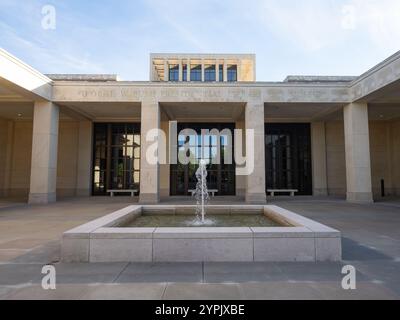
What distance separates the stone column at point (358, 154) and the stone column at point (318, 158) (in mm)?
4941

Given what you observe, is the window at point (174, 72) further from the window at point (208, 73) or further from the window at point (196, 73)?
the window at point (208, 73)

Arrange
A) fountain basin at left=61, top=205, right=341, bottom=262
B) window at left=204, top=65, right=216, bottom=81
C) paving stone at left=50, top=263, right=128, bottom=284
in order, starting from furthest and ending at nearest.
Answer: window at left=204, top=65, right=216, bottom=81
fountain basin at left=61, top=205, right=341, bottom=262
paving stone at left=50, top=263, right=128, bottom=284

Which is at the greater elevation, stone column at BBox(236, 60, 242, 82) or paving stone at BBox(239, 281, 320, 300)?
stone column at BBox(236, 60, 242, 82)

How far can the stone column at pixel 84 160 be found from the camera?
22.2 meters

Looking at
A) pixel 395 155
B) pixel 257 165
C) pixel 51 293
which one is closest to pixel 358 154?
pixel 257 165

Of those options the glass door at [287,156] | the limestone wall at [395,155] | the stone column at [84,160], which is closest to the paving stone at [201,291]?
the glass door at [287,156]

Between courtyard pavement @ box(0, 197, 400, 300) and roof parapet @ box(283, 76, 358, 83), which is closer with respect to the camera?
courtyard pavement @ box(0, 197, 400, 300)

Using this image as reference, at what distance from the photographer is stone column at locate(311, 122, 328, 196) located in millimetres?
22259

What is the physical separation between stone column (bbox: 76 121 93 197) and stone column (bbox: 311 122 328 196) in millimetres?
18232

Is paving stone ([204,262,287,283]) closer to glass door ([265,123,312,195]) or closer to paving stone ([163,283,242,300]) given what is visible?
paving stone ([163,283,242,300])

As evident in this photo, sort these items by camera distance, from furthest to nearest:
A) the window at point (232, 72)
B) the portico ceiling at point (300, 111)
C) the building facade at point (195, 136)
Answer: the window at point (232, 72), the portico ceiling at point (300, 111), the building facade at point (195, 136)

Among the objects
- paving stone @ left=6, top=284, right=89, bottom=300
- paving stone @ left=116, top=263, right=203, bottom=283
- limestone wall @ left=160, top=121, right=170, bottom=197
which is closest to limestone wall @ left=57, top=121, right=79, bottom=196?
limestone wall @ left=160, top=121, right=170, bottom=197

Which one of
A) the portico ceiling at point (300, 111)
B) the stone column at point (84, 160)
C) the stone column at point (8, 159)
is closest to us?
the portico ceiling at point (300, 111)
